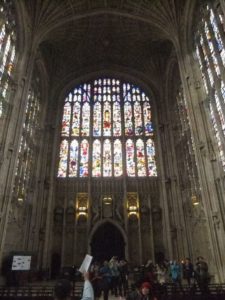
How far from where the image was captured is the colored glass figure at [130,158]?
905 inches

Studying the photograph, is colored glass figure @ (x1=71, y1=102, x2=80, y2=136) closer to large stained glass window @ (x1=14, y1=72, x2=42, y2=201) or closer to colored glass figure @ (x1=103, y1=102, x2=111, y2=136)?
large stained glass window @ (x1=14, y1=72, x2=42, y2=201)

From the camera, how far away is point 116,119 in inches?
1011

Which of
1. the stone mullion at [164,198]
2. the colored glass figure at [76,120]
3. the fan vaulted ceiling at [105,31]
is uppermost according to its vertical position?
the fan vaulted ceiling at [105,31]

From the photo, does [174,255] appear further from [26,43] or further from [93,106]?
[26,43]

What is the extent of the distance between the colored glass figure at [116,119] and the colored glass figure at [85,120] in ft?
8.70

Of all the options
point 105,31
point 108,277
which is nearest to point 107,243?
point 108,277

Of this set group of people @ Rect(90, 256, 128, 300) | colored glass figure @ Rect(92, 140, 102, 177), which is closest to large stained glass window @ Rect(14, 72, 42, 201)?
colored glass figure @ Rect(92, 140, 102, 177)

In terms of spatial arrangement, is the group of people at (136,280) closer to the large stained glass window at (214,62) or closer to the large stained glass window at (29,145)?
the large stained glass window at (214,62)

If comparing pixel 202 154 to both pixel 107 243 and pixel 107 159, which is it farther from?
pixel 107 243

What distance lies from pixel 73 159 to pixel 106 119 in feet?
17.7

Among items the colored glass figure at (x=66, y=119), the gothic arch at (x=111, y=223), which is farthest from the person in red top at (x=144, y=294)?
the colored glass figure at (x=66, y=119)

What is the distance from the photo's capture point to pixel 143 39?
23.9m

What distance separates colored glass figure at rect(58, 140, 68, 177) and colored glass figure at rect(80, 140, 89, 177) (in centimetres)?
148

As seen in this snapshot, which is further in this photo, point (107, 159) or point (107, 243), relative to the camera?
point (107, 159)
